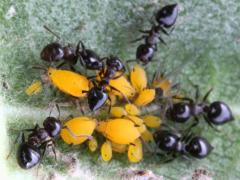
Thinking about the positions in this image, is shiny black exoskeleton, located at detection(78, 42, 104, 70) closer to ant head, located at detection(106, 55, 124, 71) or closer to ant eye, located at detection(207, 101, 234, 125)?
ant head, located at detection(106, 55, 124, 71)

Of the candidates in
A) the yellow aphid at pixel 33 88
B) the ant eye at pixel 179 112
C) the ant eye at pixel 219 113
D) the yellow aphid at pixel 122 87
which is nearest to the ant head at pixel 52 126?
the yellow aphid at pixel 33 88

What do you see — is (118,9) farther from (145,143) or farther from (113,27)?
(145,143)

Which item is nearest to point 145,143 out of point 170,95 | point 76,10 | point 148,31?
point 170,95

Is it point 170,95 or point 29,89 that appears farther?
point 170,95

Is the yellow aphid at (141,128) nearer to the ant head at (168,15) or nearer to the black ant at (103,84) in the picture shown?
→ the black ant at (103,84)

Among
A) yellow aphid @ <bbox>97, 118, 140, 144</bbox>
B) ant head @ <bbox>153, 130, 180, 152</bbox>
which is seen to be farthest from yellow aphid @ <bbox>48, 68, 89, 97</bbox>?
ant head @ <bbox>153, 130, 180, 152</bbox>

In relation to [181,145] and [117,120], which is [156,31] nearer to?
[117,120]
